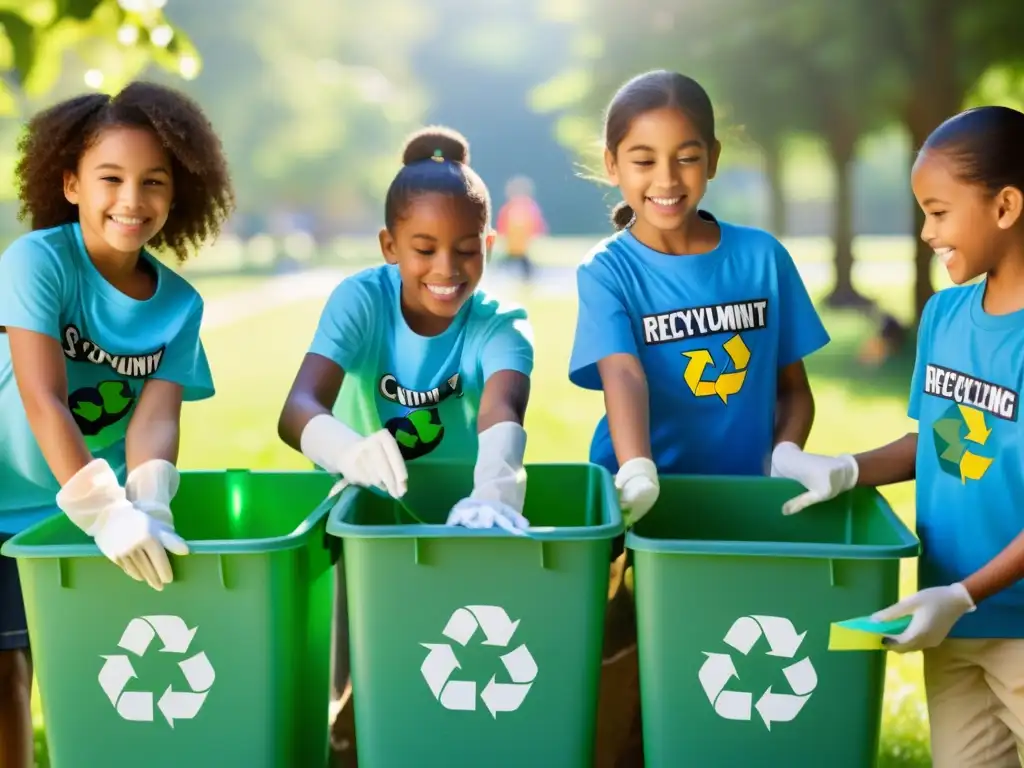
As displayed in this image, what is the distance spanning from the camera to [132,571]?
2.07 meters

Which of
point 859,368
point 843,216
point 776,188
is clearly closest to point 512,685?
point 859,368

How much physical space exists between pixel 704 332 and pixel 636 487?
0.48m

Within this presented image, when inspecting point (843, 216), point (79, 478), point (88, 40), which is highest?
point (843, 216)

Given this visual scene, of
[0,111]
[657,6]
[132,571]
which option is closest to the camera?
[132,571]

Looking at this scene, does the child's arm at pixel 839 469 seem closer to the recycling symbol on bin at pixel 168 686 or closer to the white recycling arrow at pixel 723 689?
the white recycling arrow at pixel 723 689

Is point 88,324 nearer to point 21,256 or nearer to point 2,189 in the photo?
point 21,256

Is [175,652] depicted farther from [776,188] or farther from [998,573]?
[776,188]

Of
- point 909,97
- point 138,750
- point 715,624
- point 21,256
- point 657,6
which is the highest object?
point 657,6

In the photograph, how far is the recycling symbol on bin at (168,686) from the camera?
6.98ft

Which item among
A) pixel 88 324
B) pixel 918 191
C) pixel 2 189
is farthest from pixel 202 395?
pixel 2 189

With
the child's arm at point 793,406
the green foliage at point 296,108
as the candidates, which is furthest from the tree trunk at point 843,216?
the green foliage at point 296,108

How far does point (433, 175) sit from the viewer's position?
256cm

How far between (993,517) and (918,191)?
2.08ft

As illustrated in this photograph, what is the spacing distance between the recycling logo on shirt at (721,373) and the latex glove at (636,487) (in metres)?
0.33
